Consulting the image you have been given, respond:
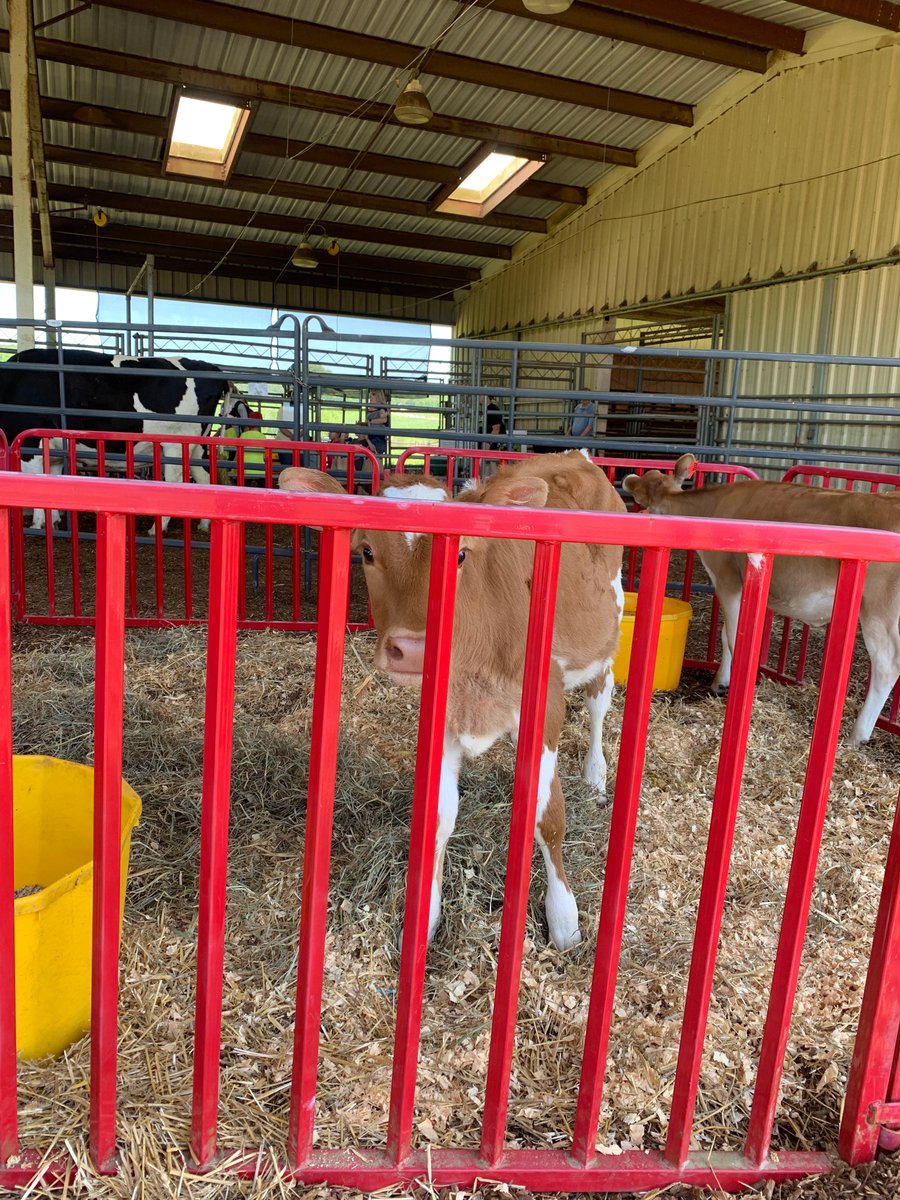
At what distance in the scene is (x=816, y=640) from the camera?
639 cm

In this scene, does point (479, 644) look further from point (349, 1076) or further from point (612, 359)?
point (612, 359)

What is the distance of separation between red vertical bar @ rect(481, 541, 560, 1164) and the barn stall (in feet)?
0.97

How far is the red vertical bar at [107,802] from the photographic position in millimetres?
1345

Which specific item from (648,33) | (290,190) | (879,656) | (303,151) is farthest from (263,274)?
(879,656)

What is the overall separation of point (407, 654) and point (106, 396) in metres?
8.68

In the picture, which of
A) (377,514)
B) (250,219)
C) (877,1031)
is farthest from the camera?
(250,219)

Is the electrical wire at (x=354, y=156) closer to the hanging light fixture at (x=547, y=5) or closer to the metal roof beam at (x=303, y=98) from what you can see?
the metal roof beam at (x=303, y=98)

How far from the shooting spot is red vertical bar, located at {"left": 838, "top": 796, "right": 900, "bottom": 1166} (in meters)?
1.57

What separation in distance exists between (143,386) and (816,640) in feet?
25.2

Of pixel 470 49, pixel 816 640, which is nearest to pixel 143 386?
pixel 470 49

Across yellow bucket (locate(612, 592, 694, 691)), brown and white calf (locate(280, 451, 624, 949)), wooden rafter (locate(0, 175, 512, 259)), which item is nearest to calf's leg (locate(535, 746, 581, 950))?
brown and white calf (locate(280, 451, 624, 949))

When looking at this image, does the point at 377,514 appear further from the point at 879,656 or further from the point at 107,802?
the point at 879,656

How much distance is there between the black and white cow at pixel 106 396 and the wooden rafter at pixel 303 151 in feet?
19.8

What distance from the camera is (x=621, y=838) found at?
150 centimetres
